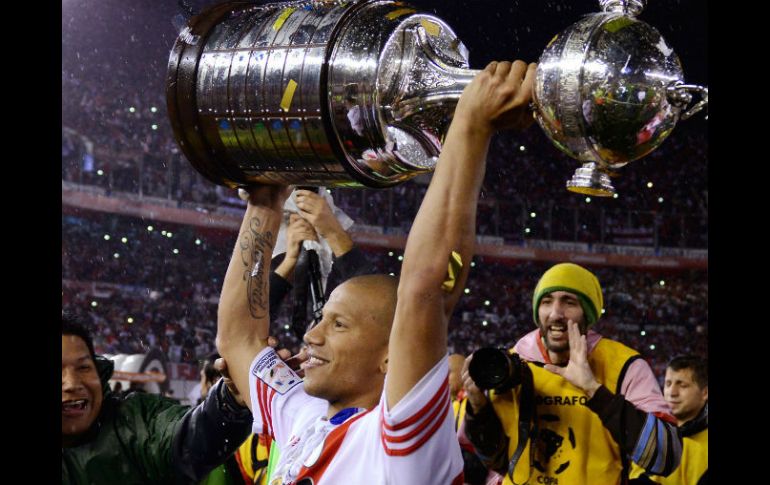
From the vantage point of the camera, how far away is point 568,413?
2.82 m

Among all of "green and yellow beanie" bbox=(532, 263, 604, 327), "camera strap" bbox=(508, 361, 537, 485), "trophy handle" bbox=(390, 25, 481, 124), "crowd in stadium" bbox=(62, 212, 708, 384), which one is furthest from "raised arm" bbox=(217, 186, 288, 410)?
"crowd in stadium" bbox=(62, 212, 708, 384)

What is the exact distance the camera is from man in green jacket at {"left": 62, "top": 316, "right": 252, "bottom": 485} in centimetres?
232

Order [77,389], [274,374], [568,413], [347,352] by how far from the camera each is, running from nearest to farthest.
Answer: [347,352] → [274,374] → [77,389] → [568,413]

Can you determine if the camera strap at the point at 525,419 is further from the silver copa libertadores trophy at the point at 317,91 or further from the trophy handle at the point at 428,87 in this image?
the trophy handle at the point at 428,87

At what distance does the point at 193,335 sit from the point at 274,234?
1383 cm

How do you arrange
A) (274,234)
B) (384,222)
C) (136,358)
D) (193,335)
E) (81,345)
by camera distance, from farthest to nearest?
(384,222), (193,335), (136,358), (81,345), (274,234)

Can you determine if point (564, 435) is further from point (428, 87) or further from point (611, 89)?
point (611, 89)

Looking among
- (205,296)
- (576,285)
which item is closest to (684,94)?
(576,285)

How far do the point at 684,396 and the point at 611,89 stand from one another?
2833 mm

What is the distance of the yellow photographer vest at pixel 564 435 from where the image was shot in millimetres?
2773

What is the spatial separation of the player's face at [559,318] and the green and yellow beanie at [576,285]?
2cm

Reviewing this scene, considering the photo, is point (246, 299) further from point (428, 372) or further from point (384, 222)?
point (384, 222)
